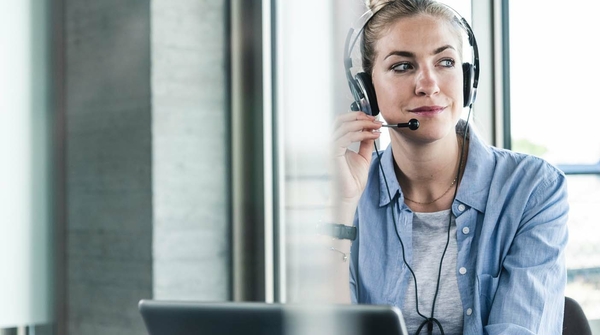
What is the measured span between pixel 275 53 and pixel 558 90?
0.99 m

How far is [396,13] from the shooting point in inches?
58.4

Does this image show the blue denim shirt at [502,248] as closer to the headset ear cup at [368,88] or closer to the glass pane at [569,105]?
the headset ear cup at [368,88]

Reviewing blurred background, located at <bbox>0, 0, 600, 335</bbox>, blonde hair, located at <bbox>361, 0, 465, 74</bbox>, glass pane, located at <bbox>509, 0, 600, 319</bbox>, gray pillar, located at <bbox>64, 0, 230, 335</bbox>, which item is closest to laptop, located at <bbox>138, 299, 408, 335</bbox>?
blonde hair, located at <bbox>361, 0, 465, 74</bbox>

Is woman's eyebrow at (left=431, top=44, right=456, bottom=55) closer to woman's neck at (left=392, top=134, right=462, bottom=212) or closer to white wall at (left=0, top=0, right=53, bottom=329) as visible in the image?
woman's neck at (left=392, top=134, right=462, bottom=212)

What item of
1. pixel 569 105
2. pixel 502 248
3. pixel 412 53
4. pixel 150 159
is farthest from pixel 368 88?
pixel 150 159

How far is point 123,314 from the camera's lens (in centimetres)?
262

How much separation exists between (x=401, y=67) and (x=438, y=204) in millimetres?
273

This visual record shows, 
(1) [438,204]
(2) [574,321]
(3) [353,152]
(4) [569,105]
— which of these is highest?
(4) [569,105]

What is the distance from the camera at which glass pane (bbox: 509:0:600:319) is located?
1952mm

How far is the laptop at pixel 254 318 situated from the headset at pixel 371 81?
0.69m

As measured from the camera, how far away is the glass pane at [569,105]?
195cm

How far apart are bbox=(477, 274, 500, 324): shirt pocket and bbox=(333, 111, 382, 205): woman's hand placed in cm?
31

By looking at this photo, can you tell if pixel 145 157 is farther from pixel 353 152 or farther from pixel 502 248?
pixel 502 248

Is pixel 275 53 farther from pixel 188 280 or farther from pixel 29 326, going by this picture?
pixel 29 326
